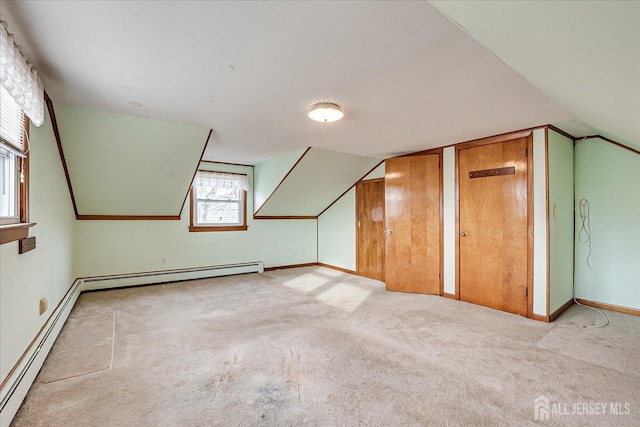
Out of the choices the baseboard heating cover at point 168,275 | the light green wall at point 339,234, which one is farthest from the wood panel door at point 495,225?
the baseboard heating cover at point 168,275

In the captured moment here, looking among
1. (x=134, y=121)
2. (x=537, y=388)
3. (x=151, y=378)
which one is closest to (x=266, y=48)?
(x=134, y=121)

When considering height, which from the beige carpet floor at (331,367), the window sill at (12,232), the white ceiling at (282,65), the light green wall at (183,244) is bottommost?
the beige carpet floor at (331,367)

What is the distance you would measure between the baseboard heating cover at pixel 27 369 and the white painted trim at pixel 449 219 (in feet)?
13.4

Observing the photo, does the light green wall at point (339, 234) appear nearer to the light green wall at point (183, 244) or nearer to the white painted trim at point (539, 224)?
the light green wall at point (183, 244)

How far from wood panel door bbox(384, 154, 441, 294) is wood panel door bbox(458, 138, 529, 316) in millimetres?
353

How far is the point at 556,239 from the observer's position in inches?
126

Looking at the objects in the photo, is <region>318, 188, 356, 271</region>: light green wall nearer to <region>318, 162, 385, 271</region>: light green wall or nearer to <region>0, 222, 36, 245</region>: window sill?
<region>318, 162, 385, 271</region>: light green wall

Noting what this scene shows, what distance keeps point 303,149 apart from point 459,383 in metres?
3.23

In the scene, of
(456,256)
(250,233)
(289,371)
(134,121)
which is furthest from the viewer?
(250,233)

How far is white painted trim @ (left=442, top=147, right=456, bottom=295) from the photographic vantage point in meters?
3.83

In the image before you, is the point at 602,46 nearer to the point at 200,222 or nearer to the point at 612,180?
the point at 612,180

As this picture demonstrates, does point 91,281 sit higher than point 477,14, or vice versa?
point 477,14

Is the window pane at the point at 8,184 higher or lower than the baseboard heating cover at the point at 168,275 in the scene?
higher

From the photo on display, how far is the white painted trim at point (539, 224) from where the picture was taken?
3072 millimetres
